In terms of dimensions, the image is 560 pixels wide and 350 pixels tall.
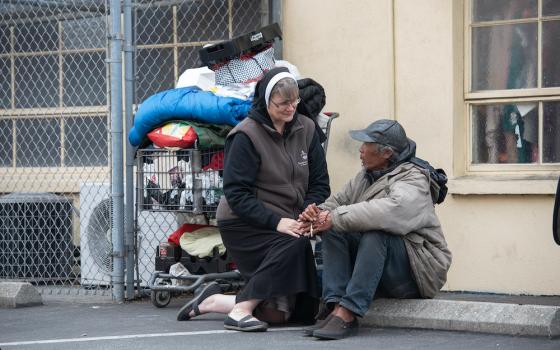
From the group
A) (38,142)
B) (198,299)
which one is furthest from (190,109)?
(38,142)

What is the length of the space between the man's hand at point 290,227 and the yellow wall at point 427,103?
215cm

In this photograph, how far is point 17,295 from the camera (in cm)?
867

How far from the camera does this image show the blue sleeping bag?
7.91 m

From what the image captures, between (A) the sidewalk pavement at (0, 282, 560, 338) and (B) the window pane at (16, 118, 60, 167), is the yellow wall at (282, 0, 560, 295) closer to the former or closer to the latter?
(A) the sidewalk pavement at (0, 282, 560, 338)

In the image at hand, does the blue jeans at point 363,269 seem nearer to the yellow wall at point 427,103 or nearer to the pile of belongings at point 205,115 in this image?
the pile of belongings at point 205,115

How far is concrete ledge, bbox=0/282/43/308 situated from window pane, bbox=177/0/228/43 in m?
2.63

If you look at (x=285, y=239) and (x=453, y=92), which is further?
(x=453, y=92)

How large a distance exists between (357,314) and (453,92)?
2.85 metres

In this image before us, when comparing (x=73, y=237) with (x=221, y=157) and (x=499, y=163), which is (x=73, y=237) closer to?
(x=221, y=157)

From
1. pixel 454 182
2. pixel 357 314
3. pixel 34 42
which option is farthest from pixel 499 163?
pixel 34 42

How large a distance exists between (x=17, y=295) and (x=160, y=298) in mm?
1202

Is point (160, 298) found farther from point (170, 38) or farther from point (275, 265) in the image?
point (170, 38)

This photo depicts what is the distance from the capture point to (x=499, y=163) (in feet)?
28.5

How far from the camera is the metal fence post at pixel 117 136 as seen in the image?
28.1ft
